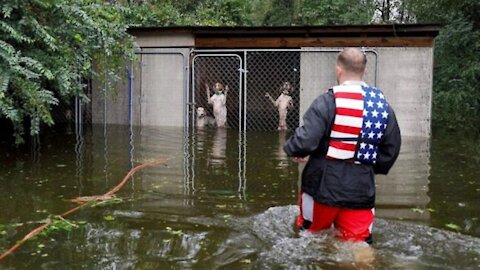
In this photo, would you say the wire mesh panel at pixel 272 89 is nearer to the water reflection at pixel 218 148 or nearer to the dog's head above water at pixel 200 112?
the dog's head above water at pixel 200 112

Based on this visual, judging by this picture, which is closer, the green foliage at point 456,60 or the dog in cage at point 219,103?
the dog in cage at point 219,103

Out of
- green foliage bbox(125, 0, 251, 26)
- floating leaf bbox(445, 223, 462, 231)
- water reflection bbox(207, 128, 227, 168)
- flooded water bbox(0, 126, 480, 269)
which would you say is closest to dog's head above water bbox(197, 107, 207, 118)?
water reflection bbox(207, 128, 227, 168)

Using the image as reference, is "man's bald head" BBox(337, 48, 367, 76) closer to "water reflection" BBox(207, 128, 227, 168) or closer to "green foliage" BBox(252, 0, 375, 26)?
"water reflection" BBox(207, 128, 227, 168)

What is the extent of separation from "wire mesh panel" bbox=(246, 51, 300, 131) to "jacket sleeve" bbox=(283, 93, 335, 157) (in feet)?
31.9

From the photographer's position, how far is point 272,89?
15.8 meters

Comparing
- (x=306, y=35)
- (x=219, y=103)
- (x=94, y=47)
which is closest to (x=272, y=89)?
(x=219, y=103)

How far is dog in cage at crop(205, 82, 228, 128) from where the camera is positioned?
553 inches

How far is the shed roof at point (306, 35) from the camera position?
12555 mm

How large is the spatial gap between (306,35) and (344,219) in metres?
9.54

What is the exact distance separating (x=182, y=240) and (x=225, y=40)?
937cm

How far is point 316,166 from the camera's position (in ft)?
13.4

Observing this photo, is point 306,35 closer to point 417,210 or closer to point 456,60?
point 417,210

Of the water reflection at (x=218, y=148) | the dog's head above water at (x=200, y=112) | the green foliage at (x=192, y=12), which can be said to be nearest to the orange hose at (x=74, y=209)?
the water reflection at (x=218, y=148)

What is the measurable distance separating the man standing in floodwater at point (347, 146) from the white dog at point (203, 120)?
983cm
